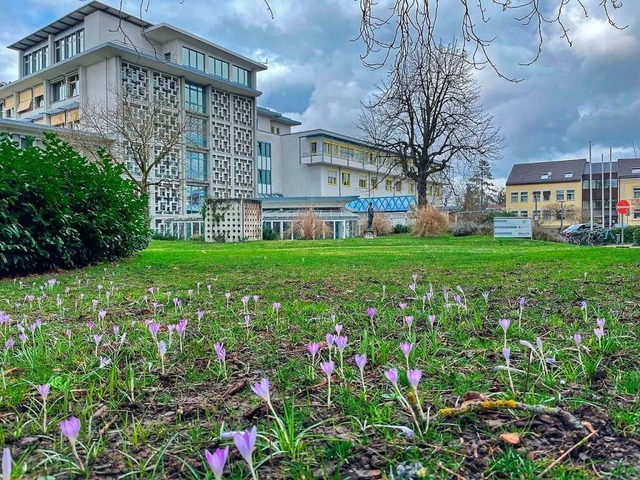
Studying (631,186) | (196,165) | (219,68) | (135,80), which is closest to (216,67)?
(219,68)

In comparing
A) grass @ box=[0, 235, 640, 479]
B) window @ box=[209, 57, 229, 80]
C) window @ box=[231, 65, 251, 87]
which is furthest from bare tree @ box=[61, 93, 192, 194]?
grass @ box=[0, 235, 640, 479]

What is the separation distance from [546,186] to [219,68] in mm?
42435

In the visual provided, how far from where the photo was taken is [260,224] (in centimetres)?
2278

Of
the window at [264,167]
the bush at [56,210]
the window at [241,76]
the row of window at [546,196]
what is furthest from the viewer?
the row of window at [546,196]

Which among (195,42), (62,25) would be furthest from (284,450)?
(62,25)

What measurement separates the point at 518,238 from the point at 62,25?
35.3 meters

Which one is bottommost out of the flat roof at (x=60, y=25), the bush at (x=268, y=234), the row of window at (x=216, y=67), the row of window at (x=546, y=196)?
the bush at (x=268, y=234)

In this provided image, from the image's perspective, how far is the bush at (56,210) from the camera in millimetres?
5879

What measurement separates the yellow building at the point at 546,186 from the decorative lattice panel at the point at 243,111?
111 feet

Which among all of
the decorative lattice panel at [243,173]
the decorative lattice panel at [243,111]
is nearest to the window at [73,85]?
the decorative lattice panel at [243,111]

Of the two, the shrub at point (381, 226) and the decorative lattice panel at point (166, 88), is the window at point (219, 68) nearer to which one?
the decorative lattice panel at point (166, 88)

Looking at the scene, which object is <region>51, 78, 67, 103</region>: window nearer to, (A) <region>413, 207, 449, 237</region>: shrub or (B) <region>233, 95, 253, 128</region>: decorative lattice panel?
(B) <region>233, 95, 253, 128</region>: decorative lattice panel

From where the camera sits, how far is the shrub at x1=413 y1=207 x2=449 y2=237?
2338 cm

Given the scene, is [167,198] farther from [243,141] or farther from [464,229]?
[464,229]
